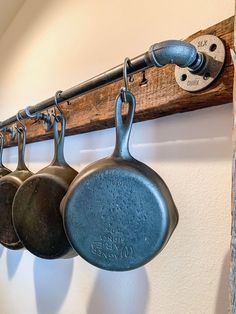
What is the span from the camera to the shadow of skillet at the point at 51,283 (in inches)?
26.9

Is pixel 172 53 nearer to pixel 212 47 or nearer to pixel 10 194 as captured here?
pixel 212 47

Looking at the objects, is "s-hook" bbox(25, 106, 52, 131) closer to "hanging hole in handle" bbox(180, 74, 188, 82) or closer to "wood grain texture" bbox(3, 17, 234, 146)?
"wood grain texture" bbox(3, 17, 234, 146)

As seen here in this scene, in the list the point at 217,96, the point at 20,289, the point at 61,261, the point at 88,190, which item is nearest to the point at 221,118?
the point at 217,96

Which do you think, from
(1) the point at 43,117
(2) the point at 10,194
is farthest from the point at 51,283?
(1) the point at 43,117

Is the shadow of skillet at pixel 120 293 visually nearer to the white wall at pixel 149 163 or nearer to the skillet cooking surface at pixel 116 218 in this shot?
the white wall at pixel 149 163

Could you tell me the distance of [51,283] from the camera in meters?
0.74

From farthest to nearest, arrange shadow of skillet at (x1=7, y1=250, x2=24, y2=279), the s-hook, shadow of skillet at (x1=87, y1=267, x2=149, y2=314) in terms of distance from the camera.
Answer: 1. shadow of skillet at (x1=7, y1=250, x2=24, y2=279)
2. the s-hook
3. shadow of skillet at (x1=87, y1=267, x2=149, y2=314)

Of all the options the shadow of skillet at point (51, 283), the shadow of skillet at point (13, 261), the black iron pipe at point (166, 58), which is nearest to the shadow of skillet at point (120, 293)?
the shadow of skillet at point (51, 283)

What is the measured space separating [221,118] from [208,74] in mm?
62

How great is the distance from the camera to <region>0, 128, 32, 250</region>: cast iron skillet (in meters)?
0.70

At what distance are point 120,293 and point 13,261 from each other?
0.60 metres

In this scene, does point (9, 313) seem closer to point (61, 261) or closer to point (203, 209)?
point (61, 261)

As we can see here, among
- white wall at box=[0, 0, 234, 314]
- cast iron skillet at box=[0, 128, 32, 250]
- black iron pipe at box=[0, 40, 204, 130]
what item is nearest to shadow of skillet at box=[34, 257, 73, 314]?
white wall at box=[0, 0, 234, 314]

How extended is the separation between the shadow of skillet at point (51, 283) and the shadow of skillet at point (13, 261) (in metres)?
0.15
